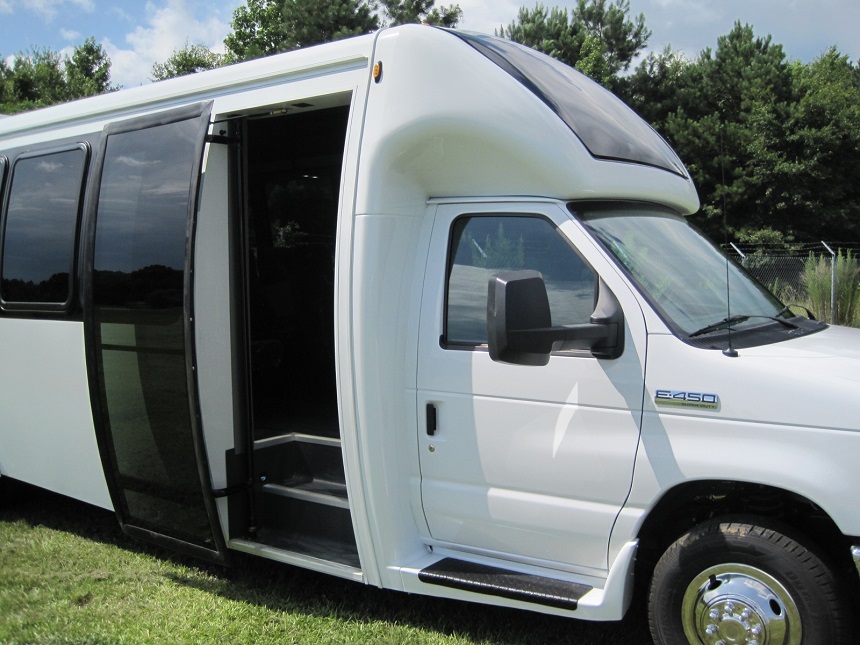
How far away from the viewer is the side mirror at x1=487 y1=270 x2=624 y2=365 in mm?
3391

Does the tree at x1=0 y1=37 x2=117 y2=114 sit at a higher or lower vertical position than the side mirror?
higher

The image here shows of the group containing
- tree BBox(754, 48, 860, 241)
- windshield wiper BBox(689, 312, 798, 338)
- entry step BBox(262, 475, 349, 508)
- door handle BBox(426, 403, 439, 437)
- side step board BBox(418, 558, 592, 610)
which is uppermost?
tree BBox(754, 48, 860, 241)

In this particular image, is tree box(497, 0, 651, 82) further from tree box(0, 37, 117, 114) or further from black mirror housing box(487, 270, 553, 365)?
black mirror housing box(487, 270, 553, 365)

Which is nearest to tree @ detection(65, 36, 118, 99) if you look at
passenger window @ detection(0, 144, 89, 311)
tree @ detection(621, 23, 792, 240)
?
tree @ detection(621, 23, 792, 240)

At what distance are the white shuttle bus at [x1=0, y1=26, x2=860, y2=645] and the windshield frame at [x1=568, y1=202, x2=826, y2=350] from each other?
0.02 metres

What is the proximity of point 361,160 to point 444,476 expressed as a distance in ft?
5.24

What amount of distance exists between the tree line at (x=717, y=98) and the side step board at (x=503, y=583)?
24761 millimetres

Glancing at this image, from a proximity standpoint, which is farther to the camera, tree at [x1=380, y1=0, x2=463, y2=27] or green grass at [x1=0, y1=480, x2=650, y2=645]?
tree at [x1=380, y1=0, x2=463, y2=27]

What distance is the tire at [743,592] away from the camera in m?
3.25

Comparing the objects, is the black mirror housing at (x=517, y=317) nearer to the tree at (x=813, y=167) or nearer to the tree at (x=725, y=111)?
the tree at (x=725, y=111)

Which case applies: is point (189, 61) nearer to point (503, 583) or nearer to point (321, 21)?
point (321, 21)

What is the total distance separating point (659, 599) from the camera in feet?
11.7

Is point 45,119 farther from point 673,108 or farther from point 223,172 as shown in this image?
point 673,108

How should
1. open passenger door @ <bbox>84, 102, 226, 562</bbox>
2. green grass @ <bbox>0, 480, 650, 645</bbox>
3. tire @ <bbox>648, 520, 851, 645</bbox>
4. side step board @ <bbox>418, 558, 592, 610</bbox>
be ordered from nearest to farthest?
tire @ <bbox>648, 520, 851, 645</bbox>, side step board @ <bbox>418, 558, 592, 610</bbox>, green grass @ <bbox>0, 480, 650, 645</bbox>, open passenger door @ <bbox>84, 102, 226, 562</bbox>
